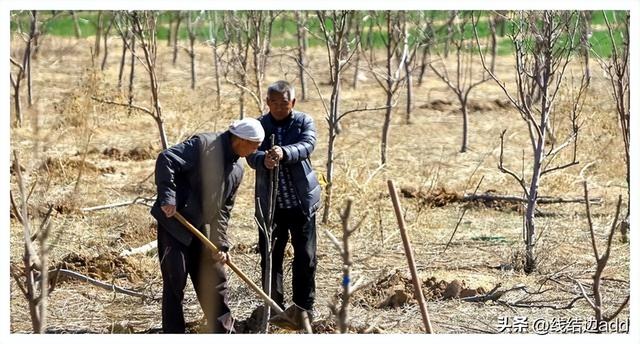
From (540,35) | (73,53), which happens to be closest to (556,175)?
(540,35)

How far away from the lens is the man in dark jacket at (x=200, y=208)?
530 cm

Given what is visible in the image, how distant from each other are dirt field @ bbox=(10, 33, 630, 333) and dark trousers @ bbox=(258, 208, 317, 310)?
20cm

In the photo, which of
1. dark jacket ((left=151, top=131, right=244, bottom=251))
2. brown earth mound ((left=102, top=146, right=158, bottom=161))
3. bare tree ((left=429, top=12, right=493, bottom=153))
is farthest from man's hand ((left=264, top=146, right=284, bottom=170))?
brown earth mound ((left=102, top=146, right=158, bottom=161))

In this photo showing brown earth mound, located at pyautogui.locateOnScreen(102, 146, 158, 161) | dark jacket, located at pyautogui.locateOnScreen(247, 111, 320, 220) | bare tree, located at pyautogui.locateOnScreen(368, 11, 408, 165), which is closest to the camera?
dark jacket, located at pyautogui.locateOnScreen(247, 111, 320, 220)

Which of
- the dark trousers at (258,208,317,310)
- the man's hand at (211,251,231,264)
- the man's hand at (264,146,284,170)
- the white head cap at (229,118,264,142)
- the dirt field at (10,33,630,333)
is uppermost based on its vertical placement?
the white head cap at (229,118,264,142)

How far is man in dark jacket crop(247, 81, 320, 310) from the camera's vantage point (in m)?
5.91

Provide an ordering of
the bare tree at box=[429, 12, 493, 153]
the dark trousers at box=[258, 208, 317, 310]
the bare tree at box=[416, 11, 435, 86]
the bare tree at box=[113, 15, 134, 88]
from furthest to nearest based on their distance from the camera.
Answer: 1. the bare tree at box=[429, 12, 493, 153]
2. the bare tree at box=[416, 11, 435, 86]
3. the bare tree at box=[113, 15, 134, 88]
4. the dark trousers at box=[258, 208, 317, 310]

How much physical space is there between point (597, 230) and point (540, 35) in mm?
2492

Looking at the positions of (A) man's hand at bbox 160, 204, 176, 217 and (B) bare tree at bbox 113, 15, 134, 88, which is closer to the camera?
(A) man's hand at bbox 160, 204, 176, 217

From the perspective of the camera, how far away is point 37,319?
13.5 ft

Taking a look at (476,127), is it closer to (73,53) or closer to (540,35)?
(540,35)

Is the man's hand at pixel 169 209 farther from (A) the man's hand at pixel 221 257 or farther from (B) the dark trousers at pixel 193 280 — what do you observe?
(A) the man's hand at pixel 221 257

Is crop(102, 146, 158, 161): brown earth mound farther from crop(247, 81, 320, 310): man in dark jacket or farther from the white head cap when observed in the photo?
the white head cap

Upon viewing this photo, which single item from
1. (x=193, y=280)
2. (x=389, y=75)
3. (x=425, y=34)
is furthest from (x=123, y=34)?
(x=193, y=280)
